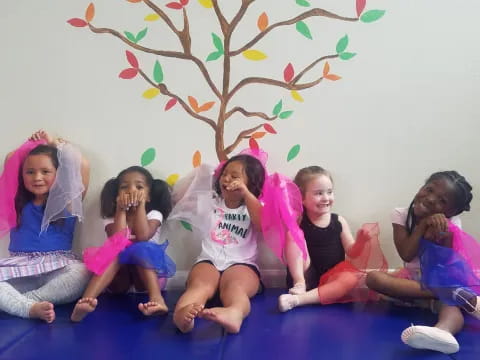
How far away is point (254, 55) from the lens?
6.47 ft

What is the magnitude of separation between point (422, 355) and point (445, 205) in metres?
0.62

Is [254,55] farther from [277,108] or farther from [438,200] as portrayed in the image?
[438,200]

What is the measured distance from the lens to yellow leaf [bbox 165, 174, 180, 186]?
2.02 m

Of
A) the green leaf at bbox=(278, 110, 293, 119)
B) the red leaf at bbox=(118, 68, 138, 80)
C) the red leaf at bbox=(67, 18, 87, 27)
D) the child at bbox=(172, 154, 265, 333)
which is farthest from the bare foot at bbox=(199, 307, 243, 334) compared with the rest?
the red leaf at bbox=(67, 18, 87, 27)

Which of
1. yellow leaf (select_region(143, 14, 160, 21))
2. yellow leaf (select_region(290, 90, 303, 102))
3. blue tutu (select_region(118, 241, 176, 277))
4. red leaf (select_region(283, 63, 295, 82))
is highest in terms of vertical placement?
yellow leaf (select_region(143, 14, 160, 21))

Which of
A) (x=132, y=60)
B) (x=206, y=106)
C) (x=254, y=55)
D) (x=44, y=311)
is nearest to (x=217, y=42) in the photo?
(x=254, y=55)

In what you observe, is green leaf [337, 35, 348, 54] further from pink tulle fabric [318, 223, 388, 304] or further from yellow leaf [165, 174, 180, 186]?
yellow leaf [165, 174, 180, 186]

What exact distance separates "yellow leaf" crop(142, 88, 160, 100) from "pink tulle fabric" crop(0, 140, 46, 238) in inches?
18.4

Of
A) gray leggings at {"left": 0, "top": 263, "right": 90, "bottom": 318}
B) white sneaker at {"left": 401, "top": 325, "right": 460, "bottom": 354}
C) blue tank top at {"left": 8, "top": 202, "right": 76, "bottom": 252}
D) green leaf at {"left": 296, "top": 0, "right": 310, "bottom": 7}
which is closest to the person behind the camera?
white sneaker at {"left": 401, "top": 325, "right": 460, "bottom": 354}

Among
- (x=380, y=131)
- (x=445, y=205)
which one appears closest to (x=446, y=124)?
(x=380, y=131)

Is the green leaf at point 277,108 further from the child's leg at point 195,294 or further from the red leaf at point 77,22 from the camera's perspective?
the red leaf at point 77,22

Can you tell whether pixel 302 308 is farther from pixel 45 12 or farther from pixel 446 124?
pixel 45 12

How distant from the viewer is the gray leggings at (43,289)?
1.61 meters

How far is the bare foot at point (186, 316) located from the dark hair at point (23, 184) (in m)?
0.88
